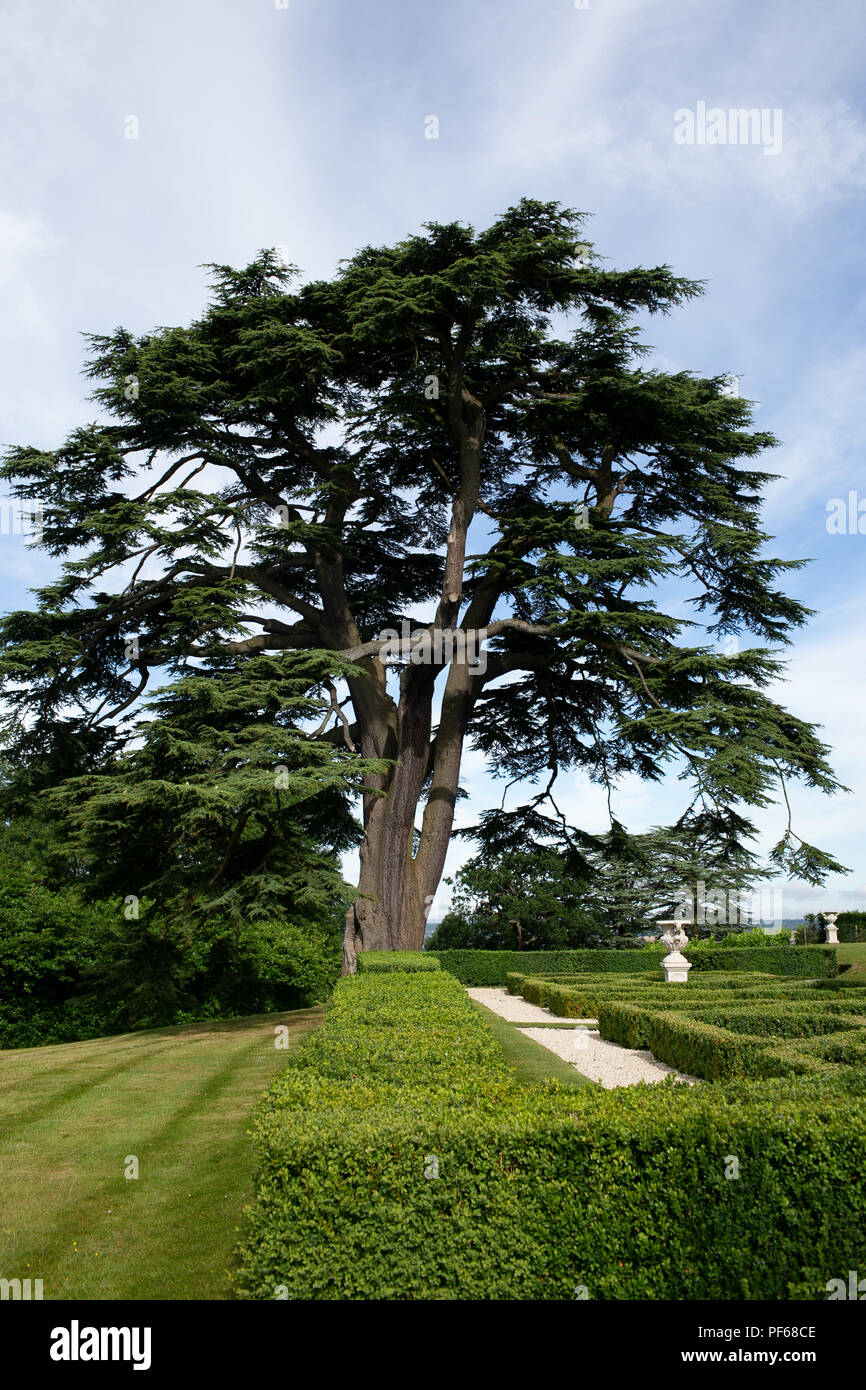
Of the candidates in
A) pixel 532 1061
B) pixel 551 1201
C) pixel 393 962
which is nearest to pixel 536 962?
pixel 393 962

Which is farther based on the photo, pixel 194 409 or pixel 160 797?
pixel 194 409

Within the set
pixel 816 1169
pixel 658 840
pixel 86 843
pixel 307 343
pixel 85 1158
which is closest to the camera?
pixel 816 1169

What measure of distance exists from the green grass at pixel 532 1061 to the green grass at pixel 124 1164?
266cm

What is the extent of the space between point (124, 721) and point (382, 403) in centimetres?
660

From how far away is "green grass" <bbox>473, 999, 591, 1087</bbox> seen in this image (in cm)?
958

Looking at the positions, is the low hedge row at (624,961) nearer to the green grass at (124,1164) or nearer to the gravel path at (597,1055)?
the gravel path at (597,1055)

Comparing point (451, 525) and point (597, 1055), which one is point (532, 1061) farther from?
point (451, 525)

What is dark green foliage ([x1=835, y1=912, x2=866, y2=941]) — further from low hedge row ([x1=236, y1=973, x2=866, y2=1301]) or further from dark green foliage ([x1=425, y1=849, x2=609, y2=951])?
low hedge row ([x1=236, y1=973, x2=866, y2=1301])

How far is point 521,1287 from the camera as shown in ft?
13.6

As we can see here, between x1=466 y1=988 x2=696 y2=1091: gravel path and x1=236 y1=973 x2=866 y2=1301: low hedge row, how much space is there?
387 cm

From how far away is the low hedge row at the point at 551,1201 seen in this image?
13.3ft

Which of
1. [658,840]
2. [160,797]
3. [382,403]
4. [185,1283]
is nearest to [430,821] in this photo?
[160,797]
